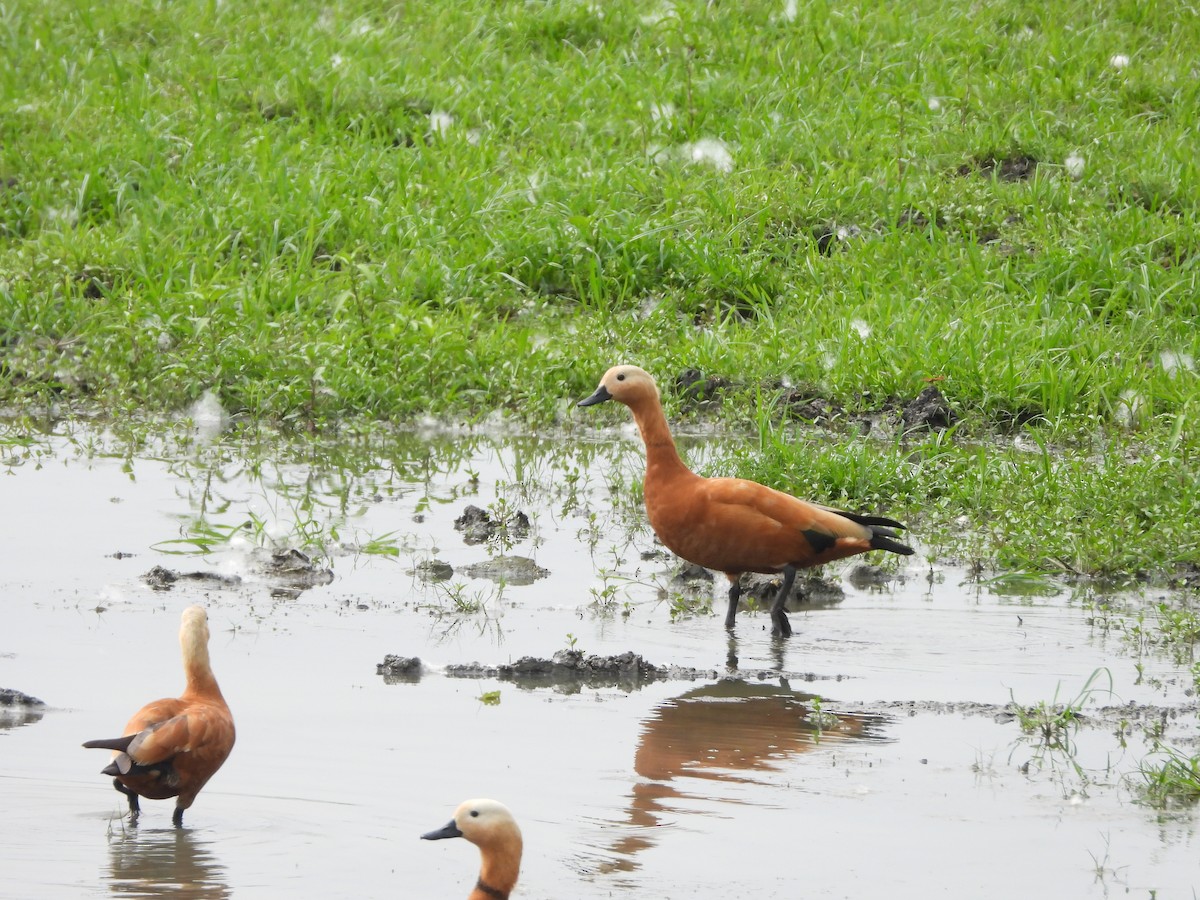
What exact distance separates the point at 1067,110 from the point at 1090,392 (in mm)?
3713

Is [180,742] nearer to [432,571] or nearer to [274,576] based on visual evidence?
[274,576]

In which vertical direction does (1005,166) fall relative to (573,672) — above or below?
above

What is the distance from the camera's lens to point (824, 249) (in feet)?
35.1

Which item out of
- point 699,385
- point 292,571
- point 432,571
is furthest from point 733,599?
point 699,385

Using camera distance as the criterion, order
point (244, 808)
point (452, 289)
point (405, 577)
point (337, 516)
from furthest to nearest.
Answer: point (452, 289)
point (337, 516)
point (405, 577)
point (244, 808)

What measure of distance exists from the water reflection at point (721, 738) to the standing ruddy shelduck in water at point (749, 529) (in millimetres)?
680

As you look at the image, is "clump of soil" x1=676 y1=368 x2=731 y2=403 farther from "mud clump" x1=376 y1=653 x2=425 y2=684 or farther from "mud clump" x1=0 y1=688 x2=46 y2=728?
"mud clump" x1=0 y1=688 x2=46 y2=728

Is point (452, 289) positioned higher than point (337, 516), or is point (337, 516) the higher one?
point (452, 289)

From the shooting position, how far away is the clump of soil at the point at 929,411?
884 centimetres

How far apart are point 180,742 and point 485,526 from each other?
3.11 m

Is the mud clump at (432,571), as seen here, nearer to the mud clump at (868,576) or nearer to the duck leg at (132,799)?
the mud clump at (868,576)

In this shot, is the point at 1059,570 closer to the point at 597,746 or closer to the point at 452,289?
the point at 597,746

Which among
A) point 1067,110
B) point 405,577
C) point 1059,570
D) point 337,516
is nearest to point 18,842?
point 405,577

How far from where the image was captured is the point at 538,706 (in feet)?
18.0
